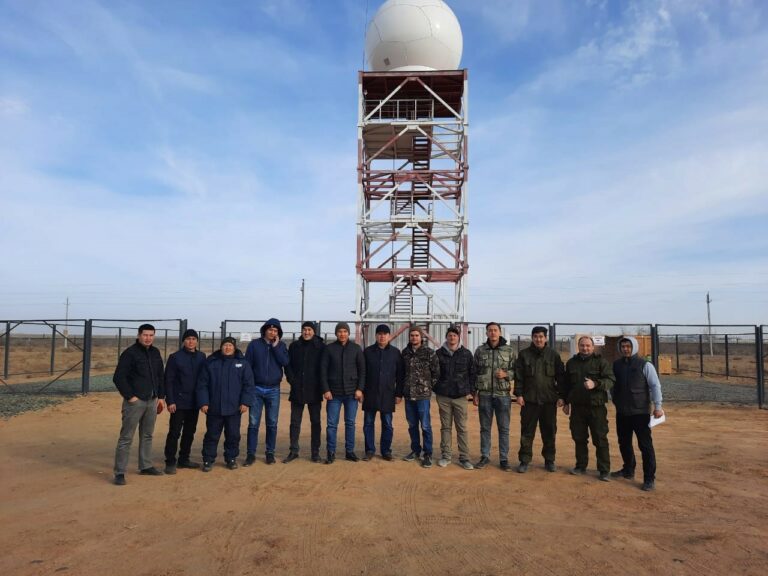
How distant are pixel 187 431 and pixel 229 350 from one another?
1244 millimetres

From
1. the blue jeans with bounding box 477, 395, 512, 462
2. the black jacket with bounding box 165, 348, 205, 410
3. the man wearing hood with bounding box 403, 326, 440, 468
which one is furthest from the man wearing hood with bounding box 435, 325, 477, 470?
the black jacket with bounding box 165, 348, 205, 410

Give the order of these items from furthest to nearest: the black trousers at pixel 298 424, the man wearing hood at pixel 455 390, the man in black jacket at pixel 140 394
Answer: the black trousers at pixel 298 424
the man wearing hood at pixel 455 390
the man in black jacket at pixel 140 394

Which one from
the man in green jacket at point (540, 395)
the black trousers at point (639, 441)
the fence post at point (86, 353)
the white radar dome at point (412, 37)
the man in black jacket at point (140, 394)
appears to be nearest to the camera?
the black trousers at point (639, 441)

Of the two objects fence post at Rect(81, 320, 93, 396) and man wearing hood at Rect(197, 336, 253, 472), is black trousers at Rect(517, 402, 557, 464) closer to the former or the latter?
man wearing hood at Rect(197, 336, 253, 472)

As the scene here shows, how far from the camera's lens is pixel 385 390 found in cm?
725

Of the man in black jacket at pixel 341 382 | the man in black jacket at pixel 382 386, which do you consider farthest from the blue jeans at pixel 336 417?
the man in black jacket at pixel 382 386

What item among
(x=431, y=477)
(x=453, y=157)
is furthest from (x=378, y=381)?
(x=453, y=157)

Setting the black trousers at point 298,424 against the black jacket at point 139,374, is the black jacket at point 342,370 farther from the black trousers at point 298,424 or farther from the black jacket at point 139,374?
the black jacket at point 139,374

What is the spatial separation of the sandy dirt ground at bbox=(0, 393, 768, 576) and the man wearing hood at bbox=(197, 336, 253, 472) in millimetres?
316

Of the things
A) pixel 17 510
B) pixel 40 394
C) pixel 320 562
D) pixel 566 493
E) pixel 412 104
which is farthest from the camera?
pixel 412 104

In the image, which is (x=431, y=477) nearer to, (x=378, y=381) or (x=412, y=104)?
(x=378, y=381)

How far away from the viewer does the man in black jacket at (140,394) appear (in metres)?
6.21

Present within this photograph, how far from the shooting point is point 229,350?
6.90m

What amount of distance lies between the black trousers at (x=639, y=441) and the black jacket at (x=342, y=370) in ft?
11.5
